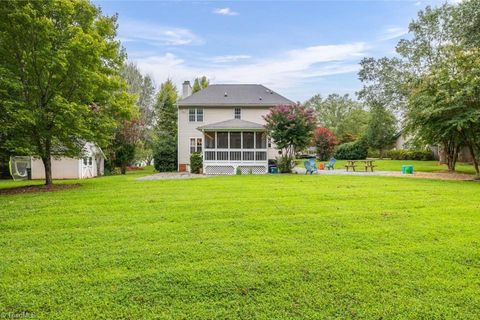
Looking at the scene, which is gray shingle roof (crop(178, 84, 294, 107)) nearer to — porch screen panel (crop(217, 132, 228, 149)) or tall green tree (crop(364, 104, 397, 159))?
porch screen panel (crop(217, 132, 228, 149))

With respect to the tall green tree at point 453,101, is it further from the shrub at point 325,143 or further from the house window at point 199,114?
the shrub at point 325,143

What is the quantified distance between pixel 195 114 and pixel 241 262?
67.3 ft

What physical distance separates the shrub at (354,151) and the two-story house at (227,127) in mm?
13365

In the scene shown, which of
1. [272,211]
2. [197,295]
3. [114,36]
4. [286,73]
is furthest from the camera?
[286,73]

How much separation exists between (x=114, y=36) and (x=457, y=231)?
1415cm

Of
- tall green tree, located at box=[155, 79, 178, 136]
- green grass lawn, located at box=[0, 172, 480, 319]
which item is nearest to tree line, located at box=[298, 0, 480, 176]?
green grass lawn, located at box=[0, 172, 480, 319]

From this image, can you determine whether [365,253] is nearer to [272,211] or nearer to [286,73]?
[272,211]

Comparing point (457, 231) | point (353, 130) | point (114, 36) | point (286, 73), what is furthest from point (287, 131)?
point (353, 130)

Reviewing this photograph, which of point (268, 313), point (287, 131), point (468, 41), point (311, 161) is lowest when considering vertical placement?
point (268, 313)

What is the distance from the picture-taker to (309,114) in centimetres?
1733

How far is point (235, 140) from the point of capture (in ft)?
67.4

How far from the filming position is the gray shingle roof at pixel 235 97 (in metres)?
23.2

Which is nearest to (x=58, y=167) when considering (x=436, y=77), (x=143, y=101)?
(x=143, y=101)

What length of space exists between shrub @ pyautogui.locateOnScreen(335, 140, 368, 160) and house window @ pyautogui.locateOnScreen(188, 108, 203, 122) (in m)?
18.2
